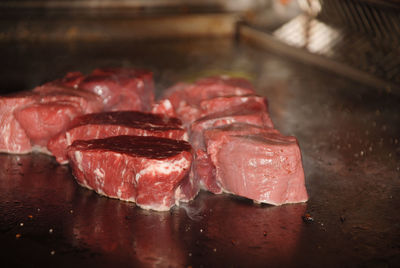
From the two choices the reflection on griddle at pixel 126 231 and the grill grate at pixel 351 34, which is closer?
the reflection on griddle at pixel 126 231

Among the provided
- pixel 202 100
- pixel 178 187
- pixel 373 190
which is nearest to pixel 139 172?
pixel 178 187

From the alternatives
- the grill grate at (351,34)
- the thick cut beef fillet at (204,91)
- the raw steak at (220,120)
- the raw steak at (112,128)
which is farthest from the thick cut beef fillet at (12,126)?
the grill grate at (351,34)

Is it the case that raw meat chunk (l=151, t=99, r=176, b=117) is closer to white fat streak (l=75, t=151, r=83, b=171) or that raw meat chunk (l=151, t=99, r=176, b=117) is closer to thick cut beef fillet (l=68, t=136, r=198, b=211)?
thick cut beef fillet (l=68, t=136, r=198, b=211)

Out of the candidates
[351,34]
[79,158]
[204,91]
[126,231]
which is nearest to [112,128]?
[79,158]

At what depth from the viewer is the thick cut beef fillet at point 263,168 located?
4594mm

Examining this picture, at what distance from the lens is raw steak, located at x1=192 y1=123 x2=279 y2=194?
475 cm

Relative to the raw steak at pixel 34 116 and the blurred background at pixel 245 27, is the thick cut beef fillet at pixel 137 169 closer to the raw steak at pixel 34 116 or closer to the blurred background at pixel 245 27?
the raw steak at pixel 34 116

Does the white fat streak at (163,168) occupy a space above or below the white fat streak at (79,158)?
above

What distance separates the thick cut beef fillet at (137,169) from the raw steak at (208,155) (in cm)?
12

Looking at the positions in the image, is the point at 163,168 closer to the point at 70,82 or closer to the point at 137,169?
the point at 137,169

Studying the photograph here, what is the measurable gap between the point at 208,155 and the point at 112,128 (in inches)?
36.0

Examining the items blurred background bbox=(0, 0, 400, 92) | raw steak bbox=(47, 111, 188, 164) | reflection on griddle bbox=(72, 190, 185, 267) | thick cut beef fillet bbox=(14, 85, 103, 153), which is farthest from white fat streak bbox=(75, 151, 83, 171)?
blurred background bbox=(0, 0, 400, 92)

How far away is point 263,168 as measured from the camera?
181 inches

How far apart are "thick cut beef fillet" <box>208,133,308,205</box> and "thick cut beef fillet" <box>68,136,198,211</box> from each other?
34 centimetres
